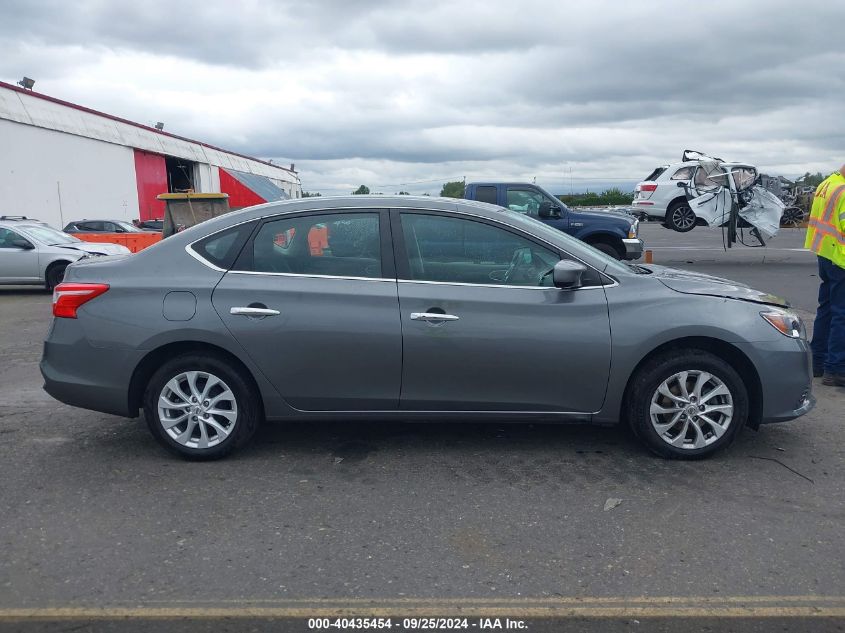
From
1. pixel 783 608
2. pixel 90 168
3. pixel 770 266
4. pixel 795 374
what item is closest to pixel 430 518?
pixel 783 608

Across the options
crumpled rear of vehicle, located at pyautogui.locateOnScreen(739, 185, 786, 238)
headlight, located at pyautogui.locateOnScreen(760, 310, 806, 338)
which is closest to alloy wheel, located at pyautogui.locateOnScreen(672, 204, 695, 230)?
crumpled rear of vehicle, located at pyautogui.locateOnScreen(739, 185, 786, 238)

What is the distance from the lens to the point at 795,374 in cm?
470

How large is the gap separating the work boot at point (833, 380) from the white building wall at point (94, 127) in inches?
1003

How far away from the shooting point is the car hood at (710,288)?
188 inches

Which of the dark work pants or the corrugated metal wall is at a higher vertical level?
the corrugated metal wall

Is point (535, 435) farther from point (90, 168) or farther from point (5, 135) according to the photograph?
point (90, 168)

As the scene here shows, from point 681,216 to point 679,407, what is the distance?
55.5 feet

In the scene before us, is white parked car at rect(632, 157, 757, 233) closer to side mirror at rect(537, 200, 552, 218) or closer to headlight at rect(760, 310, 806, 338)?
side mirror at rect(537, 200, 552, 218)

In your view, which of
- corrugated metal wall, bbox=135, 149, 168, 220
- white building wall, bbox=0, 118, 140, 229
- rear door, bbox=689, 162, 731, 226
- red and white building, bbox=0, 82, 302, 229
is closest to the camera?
rear door, bbox=689, 162, 731, 226

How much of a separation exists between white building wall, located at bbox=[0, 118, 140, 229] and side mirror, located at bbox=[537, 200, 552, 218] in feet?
62.9

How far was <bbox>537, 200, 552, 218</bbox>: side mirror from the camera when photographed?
14.2 meters

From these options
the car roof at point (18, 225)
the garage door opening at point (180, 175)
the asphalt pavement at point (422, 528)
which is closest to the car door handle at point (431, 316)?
the asphalt pavement at point (422, 528)

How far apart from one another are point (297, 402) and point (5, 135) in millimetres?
24565

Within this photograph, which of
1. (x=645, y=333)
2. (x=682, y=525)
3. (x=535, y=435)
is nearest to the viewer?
(x=682, y=525)
